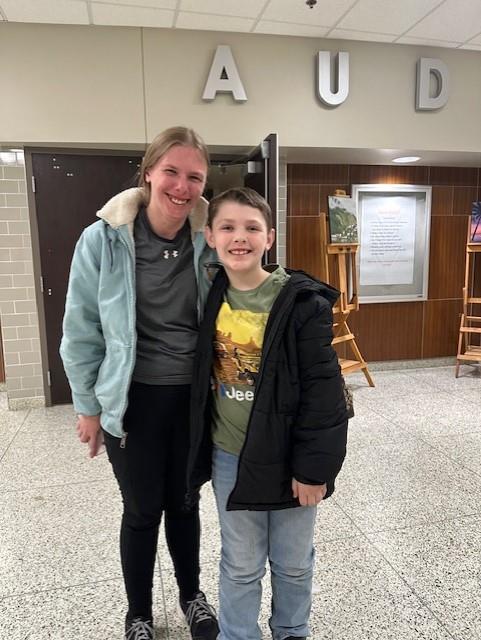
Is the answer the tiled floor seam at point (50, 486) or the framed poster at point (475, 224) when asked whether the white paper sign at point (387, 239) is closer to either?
the framed poster at point (475, 224)

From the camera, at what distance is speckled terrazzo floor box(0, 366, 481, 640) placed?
1.63 m

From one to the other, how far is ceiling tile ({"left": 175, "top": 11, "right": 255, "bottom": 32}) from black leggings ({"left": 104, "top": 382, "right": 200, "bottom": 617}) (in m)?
3.05

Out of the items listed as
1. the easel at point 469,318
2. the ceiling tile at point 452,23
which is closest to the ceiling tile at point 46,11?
the ceiling tile at point 452,23

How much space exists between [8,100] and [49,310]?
1.65m

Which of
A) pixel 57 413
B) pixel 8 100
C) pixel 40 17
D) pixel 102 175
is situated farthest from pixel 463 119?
pixel 57 413

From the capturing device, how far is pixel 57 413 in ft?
12.6

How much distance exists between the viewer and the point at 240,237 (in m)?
1.20

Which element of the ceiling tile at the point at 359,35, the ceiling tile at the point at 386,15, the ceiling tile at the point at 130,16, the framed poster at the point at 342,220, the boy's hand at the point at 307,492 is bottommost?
the boy's hand at the point at 307,492

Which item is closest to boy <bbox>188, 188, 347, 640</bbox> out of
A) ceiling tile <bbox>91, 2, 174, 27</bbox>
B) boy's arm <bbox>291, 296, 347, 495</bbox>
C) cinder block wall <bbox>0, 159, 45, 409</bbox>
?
boy's arm <bbox>291, 296, 347, 495</bbox>

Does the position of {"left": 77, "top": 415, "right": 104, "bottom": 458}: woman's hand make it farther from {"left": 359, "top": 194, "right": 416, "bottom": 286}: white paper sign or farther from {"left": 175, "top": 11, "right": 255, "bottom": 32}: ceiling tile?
{"left": 359, "top": 194, "right": 416, "bottom": 286}: white paper sign

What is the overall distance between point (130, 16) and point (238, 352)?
3.12 meters

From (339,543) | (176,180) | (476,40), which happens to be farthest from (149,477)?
(476,40)

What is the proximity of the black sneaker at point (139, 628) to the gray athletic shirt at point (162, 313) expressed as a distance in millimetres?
829

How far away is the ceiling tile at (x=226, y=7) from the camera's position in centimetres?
310
